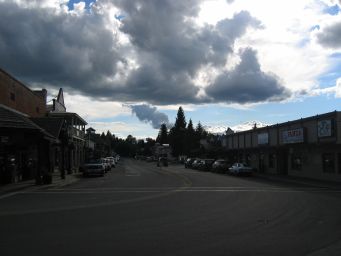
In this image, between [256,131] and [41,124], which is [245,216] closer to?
[41,124]

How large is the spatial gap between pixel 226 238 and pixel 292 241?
1.44m

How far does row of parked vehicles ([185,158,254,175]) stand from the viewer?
162 feet

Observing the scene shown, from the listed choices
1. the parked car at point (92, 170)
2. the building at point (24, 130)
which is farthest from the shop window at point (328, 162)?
the building at point (24, 130)

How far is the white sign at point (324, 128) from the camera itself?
38.9 m

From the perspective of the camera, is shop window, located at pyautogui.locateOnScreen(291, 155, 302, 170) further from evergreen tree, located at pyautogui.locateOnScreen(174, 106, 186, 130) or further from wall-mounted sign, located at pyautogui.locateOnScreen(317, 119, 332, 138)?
evergreen tree, located at pyautogui.locateOnScreen(174, 106, 186, 130)

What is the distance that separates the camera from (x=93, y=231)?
12484 mm

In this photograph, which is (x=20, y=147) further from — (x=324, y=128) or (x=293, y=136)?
(x=293, y=136)

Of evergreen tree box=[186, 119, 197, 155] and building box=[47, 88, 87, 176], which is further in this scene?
evergreen tree box=[186, 119, 197, 155]

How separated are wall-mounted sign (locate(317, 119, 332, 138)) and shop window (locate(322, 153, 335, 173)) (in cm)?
168

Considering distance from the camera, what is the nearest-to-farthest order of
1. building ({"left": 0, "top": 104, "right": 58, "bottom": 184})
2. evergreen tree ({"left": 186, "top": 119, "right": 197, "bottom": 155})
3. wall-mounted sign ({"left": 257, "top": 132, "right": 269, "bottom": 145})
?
building ({"left": 0, "top": 104, "right": 58, "bottom": 184}) → wall-mounted sign ({"left": 257, "top": 132, "right": 269, "bottom": 145}) → evergreen tree ({"left": 186, "top": 119, "right": 197, "bottom": 155})

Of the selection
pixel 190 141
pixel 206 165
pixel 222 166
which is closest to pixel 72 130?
pixel 206 165

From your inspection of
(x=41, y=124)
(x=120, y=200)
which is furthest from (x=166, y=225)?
(x=41, y=124)

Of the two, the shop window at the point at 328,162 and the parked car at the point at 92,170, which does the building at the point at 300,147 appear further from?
the parked car at the point at 92,170

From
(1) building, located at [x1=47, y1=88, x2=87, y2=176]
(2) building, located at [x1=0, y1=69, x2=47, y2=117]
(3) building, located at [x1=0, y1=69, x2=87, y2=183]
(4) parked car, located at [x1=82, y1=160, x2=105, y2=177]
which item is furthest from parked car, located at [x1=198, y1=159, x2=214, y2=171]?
(2) building, located at [x1=0, y1=69, x2=47, y2=117]
